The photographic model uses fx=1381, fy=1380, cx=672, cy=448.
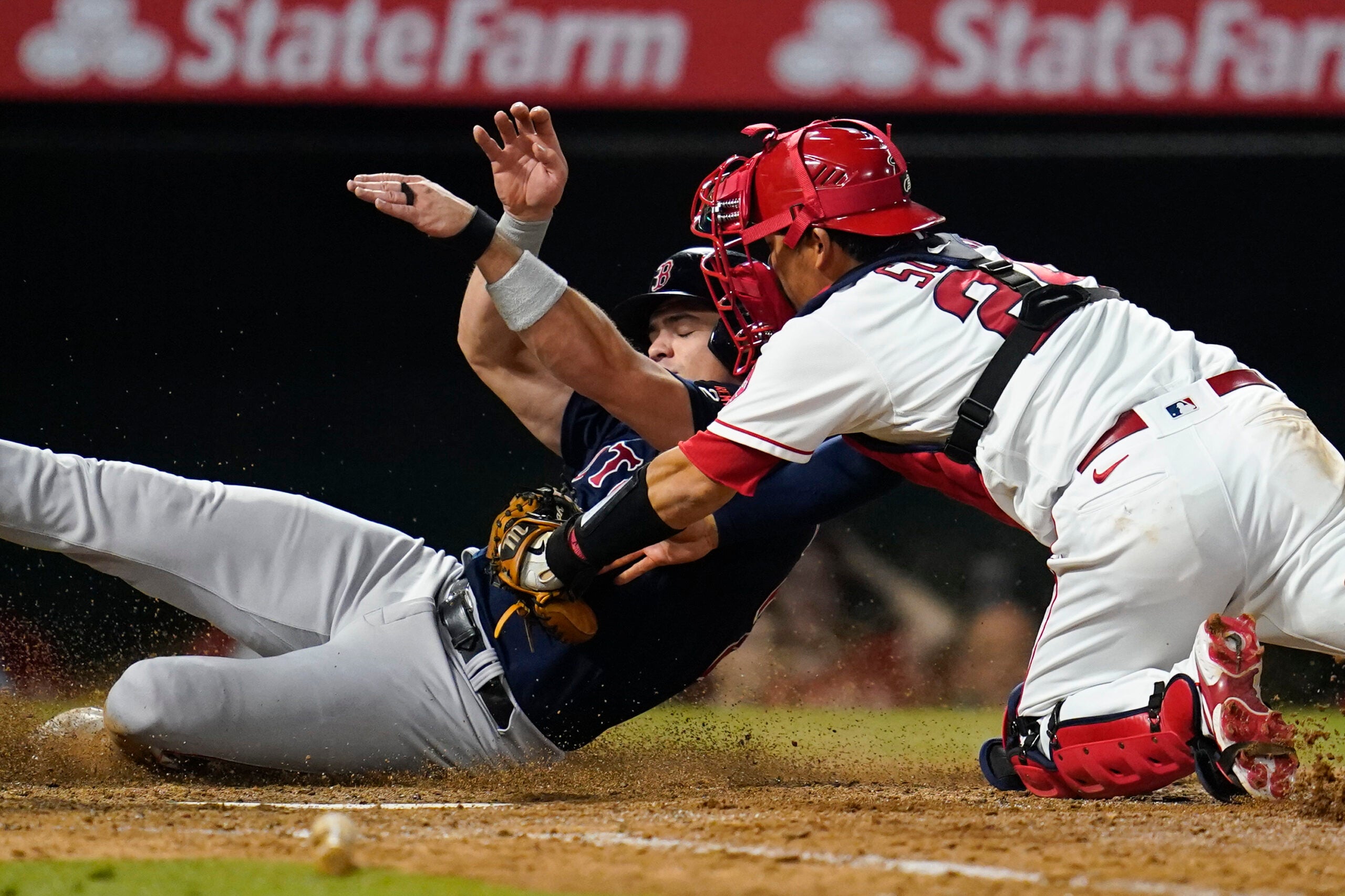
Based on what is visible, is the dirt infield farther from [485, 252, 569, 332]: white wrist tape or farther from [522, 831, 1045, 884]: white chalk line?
[485, 252, 569, 332]: white wrist tape

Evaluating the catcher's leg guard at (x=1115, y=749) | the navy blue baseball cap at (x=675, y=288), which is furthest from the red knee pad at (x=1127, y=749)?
the navy blue baseball cap at (x=675, y=288)

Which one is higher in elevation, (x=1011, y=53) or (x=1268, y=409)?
(x=1011, y=53)

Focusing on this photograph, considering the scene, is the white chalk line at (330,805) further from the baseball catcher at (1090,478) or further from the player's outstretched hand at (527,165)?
the player's outstretched hand at (527,165)

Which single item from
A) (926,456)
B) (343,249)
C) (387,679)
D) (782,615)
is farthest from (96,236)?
(926,456)

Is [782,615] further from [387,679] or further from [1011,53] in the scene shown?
[387,679]

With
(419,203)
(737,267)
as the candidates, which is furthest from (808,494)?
(419,203)

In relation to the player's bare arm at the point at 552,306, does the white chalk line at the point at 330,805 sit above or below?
below
